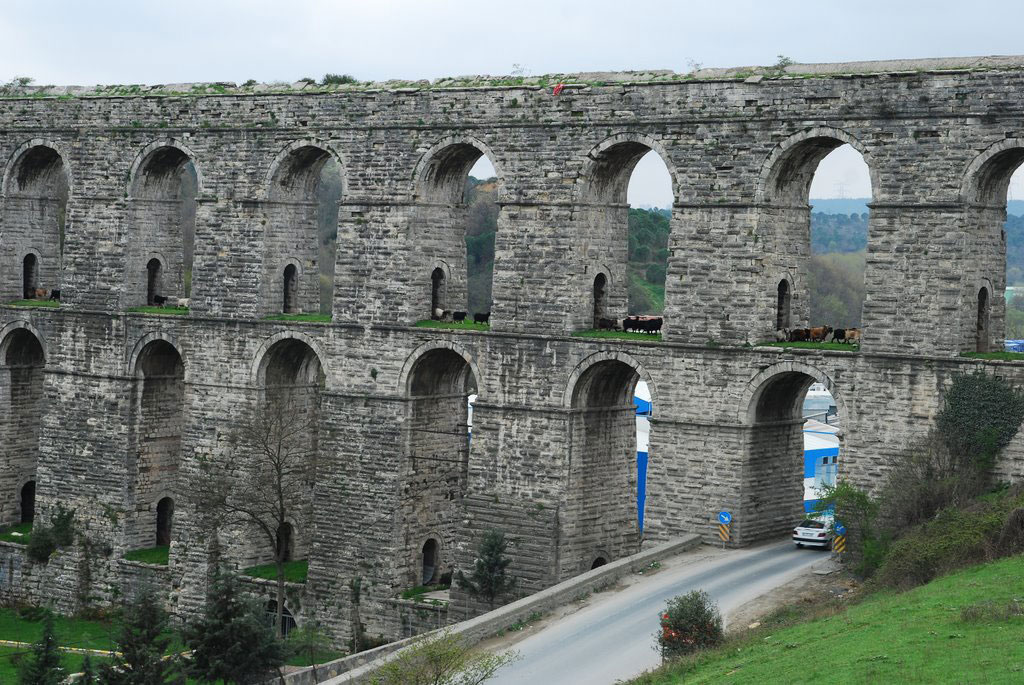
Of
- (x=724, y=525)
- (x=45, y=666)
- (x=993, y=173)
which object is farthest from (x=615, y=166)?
(x=45, y=666)

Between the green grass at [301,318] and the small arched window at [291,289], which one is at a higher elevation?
the small arched window at [291,289]

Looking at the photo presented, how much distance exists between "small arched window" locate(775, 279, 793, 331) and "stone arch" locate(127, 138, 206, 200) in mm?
17161

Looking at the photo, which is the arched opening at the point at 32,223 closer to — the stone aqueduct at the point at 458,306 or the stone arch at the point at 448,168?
the stone aqueduct at the point at 458,306

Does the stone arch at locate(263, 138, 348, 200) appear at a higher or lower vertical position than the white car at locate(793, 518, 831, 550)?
higher

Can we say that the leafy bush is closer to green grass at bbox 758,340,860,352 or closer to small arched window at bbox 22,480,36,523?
green grass at bbox 758,340,860,352

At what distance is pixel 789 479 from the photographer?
1646 inches

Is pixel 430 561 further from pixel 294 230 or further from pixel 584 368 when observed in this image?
pixel 294 230

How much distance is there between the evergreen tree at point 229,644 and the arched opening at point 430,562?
9.46 metres

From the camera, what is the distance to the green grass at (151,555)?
164 feet

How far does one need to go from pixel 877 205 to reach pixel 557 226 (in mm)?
7837

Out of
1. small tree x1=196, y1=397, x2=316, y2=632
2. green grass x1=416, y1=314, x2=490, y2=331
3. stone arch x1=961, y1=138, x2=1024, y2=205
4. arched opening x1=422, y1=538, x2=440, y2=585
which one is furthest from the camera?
small tree x1=196, y1=397, x2=316, y2=632

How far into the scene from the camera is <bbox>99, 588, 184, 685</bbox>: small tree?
36.5 m

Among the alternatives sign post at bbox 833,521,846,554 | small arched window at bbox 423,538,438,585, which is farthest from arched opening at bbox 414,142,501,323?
sign post at bbox 833,521,846,554

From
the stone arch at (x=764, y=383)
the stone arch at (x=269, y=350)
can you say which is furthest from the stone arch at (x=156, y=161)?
the stone arch at (x=764, y=383)
